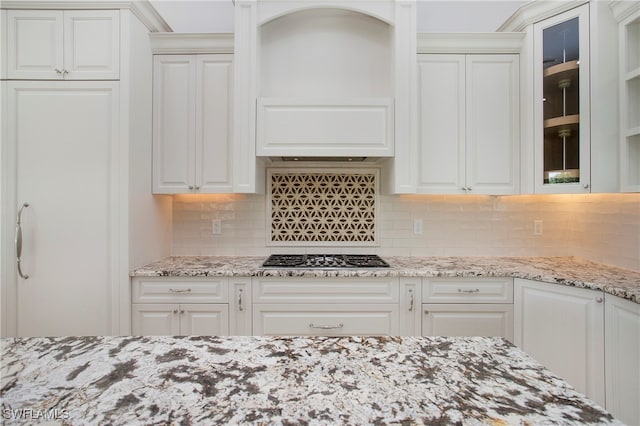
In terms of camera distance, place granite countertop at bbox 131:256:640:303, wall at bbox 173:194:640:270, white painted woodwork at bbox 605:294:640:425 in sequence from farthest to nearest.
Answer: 1. wall at bbox 173:194:640:270
2. granite countertop at bbox 131:256:640:303
3. white painted woodwork at bbox 605:294:640:425

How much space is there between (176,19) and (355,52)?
1559 millimetres

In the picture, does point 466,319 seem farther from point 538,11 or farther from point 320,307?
point 538,11

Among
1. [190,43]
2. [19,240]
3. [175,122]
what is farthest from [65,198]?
[190,43]

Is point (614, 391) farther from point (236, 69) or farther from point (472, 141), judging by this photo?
point (236, 69)

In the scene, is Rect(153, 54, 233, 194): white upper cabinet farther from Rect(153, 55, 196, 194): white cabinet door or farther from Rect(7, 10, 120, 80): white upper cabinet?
Rect(7, 10, 120, 80): white upper cabinet

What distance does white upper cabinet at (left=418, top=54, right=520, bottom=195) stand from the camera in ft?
7.28

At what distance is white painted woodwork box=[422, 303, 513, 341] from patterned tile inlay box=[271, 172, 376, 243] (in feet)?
2.56

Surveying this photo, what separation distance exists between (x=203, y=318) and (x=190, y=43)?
1.93 metres

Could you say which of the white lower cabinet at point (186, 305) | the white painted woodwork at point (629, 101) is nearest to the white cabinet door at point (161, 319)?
the white lower cabinet at point (186, 305)

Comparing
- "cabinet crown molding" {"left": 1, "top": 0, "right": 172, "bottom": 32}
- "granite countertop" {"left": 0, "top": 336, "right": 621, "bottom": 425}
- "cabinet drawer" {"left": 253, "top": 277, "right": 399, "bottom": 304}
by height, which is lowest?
"cabinet drawer" {"left": 253, "top": 277, "right": 399, "bottom": 304}

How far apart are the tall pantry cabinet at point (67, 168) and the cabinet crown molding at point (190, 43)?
0.77 ft

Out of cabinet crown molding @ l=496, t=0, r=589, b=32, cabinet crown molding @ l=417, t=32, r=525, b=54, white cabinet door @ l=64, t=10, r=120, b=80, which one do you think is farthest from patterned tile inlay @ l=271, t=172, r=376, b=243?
cabinet crown molding @ l=496, t=0, r=589, b=32

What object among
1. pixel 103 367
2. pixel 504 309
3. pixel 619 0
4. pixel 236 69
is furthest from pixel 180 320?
pixel 619 0

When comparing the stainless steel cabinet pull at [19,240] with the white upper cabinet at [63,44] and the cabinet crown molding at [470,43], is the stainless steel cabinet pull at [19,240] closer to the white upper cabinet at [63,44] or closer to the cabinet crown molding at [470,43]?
the white upper cabinet at [63,44]
